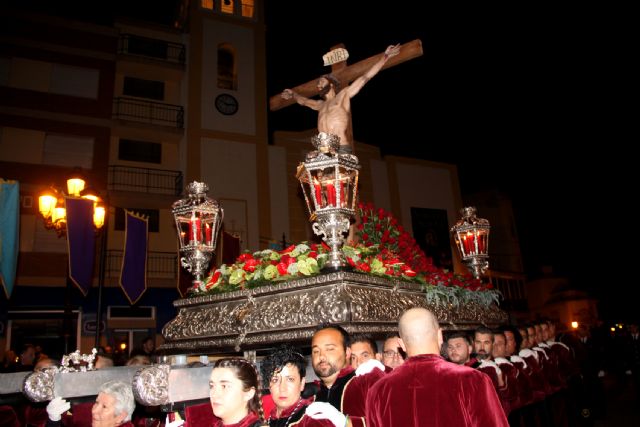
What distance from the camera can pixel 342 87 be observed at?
652cm

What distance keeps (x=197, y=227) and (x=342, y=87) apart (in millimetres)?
2710

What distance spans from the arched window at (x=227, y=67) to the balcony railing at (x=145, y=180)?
3.97m

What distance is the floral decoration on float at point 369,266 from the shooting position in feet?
13.5

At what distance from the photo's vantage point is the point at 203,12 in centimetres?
1873

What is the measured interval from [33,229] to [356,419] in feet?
50.7

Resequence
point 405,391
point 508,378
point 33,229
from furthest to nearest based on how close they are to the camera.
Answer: point 33,229, point 508,378, point 405,391

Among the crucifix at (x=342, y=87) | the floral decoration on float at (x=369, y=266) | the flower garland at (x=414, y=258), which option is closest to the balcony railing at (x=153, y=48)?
the crucifix at (x=342, y=87)

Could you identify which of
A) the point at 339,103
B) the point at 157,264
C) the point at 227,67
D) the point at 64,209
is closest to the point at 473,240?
the point at 339,103

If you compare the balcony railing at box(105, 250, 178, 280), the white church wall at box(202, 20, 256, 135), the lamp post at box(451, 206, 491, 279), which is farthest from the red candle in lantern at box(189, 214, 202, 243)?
the white church wall at box(202, 20, 256, 135)

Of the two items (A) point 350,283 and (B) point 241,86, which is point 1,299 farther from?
(A) point 350,283

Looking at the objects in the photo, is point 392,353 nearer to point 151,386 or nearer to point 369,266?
point 369,266

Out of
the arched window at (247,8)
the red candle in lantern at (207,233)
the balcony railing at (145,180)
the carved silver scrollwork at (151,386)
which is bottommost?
the carved silver scrollwork at (151,386)

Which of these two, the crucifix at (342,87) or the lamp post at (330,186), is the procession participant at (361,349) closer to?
the lamp post at (330,186)

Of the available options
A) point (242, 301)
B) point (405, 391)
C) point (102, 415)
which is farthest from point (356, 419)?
point (102, 415)
